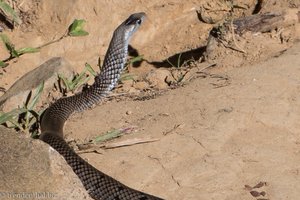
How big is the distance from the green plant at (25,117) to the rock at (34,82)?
13 centimetres

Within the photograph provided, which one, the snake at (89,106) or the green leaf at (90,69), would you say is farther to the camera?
the green leaf at (90,69)

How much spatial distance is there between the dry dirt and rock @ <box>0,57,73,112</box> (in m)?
0.58

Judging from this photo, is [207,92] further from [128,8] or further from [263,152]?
[128,8]

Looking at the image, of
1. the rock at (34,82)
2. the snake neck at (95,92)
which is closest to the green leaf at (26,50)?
the rock at (34,82)

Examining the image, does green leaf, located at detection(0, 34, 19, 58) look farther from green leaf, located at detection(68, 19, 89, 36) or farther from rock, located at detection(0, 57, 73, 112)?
green leaf, located at detection(68, 19, 89, 36)

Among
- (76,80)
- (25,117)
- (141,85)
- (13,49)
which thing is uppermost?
(13,49)

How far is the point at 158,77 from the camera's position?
7.68 meters

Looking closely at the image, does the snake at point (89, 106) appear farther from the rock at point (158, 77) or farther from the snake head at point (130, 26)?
the rock at point (158, 77)

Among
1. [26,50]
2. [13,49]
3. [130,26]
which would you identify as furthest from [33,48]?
[130,26]

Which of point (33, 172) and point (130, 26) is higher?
point (33, 172)

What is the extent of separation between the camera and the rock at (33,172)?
189 inches

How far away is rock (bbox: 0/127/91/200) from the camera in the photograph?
4.79 meters

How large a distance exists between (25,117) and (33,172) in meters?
2.01

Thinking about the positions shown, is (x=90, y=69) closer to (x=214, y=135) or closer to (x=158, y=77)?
(x=158, y=77)
